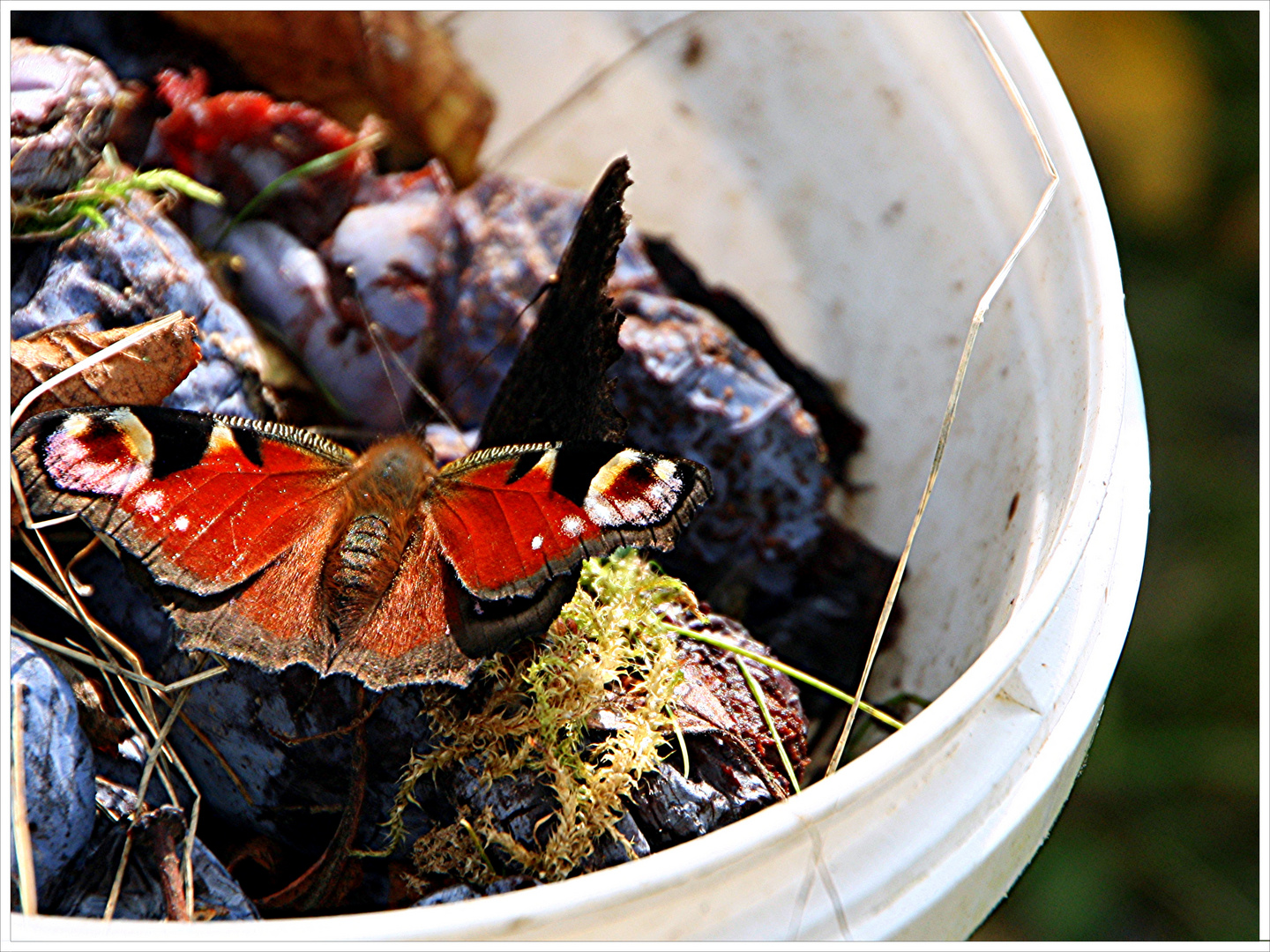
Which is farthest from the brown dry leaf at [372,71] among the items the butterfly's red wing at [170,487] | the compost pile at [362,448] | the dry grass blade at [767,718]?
the dry grass blade at [767,718]

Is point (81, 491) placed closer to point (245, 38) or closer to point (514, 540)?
point (514, 540)

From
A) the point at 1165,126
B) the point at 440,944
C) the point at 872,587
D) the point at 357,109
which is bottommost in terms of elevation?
the point at 872,587

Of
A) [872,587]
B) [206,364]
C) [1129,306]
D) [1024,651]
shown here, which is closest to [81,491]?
[206,364]

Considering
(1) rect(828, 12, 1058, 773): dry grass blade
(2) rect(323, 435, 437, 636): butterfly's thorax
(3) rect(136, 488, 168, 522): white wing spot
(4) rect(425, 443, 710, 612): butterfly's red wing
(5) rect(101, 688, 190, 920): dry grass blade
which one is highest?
(1) rect(828, 12, 1058, 773): dry grass blade

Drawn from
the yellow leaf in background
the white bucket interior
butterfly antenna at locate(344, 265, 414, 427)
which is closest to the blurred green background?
the yellow leaf in background

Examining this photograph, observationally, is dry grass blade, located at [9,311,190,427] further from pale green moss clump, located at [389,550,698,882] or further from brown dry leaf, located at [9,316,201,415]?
pale green moss clump, located at [389,550,698,882]

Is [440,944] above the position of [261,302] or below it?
below

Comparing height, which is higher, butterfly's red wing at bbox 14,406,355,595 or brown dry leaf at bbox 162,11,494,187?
brown dry leaf at bbox 162,11,494,187

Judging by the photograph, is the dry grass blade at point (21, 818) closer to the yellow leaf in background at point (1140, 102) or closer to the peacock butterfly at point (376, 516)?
the peacock butterfly at point (376, 516)
